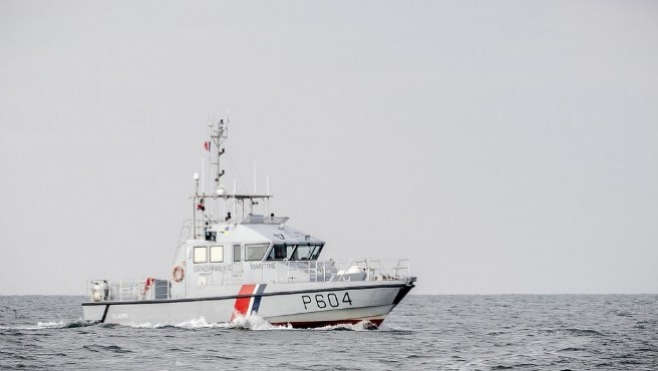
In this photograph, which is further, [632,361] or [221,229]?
[221,229]

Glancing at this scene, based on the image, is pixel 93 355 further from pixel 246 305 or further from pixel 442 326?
pixel 442 326

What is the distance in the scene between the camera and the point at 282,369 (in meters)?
25.7

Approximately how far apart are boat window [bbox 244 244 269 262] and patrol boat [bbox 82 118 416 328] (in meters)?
0.04

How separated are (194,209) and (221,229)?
1.43 meters

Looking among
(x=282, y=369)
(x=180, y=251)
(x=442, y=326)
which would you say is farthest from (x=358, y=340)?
(x=442, y=326)

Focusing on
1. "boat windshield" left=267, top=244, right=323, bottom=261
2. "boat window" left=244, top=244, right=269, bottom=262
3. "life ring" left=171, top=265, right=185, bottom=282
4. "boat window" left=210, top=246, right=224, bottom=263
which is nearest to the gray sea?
"life ring" left=171, top=265, right=185, bottom=282

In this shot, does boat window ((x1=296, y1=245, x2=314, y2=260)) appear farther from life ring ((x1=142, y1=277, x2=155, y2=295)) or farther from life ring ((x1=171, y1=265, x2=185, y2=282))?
life ring ((x1=142, y1=277, x2=155, y2=295))

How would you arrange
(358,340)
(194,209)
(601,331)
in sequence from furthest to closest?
(601,331)
(194,209)
(358,340)

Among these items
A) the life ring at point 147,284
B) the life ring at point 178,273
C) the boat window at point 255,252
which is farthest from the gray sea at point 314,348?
the boat window at point 255,252

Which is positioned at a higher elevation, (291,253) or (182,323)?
(291,253)

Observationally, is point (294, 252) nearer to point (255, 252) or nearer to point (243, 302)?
point (255, 252)

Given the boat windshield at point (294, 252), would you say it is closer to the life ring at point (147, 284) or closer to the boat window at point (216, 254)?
the boat window at point (216, 254)

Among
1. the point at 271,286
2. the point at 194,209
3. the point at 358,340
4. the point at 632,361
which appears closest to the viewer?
the point at 632,361

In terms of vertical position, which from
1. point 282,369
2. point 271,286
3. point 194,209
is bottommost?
point 282,369
